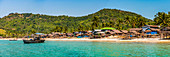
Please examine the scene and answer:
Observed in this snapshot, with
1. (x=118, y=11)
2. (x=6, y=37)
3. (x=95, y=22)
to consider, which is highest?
(x=118, y=11)

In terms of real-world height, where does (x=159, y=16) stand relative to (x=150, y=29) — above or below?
above

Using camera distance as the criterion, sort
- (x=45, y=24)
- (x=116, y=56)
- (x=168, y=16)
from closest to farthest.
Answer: (x=116, y=56)
(x=168, y=16)
(x=45, y=24)

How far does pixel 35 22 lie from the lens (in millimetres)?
193875

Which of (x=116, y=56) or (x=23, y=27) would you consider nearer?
(x=116, y=56)

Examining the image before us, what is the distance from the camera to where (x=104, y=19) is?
170m

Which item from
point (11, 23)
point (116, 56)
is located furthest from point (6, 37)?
point (116, 56)

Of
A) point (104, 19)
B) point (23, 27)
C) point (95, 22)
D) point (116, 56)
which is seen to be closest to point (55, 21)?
point (23, 27)

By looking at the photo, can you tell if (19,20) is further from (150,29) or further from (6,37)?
(150,29)

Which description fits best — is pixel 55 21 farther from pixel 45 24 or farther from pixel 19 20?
pixel 19 20

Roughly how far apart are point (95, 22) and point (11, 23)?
115m

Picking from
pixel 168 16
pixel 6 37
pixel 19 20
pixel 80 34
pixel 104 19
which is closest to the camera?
pixel 168 16

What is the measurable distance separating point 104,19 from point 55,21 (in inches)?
2357

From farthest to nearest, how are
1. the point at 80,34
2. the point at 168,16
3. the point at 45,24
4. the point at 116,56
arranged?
1. the point at 45,24
2. the point at 80,34
3. the point at 168,16
4. the point at 116,56

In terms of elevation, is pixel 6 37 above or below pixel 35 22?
below
